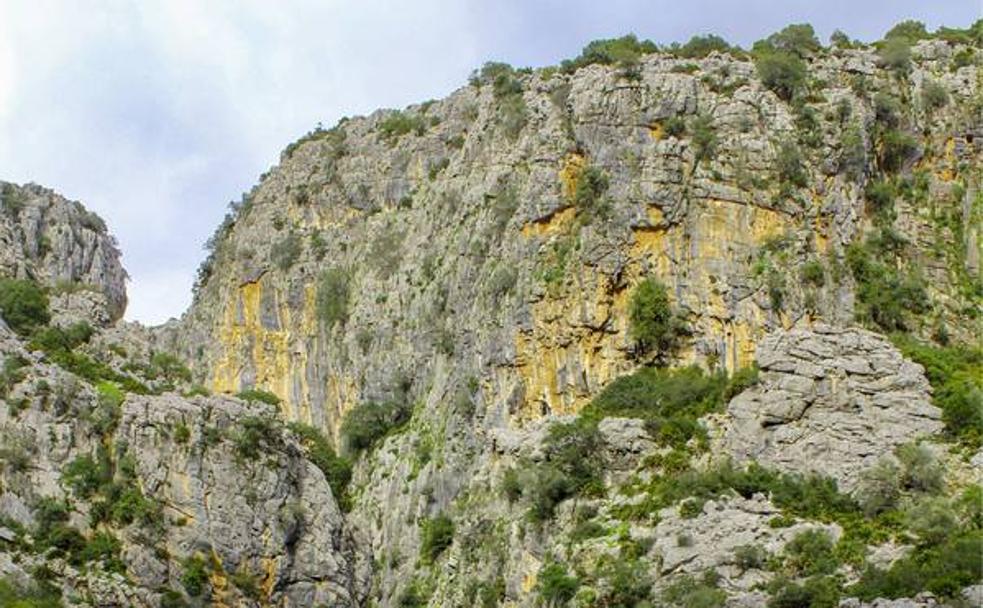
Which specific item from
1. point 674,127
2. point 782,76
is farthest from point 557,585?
point 782,76

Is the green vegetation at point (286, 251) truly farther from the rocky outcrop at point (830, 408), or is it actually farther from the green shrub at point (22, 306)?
the rocky outcrop at point (830, 408)

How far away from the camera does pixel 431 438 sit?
91.8 meters

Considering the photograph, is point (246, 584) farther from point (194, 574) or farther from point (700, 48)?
point (700, 48)

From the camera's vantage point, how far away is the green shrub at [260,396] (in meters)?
104

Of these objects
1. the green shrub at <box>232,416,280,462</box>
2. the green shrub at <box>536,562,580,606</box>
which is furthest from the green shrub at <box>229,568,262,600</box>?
the green shrub at <box>536,562,580,606</box>

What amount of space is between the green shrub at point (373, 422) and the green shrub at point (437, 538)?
503 inches

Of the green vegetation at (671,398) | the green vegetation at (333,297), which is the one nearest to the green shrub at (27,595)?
the green vegetation at (671,398)

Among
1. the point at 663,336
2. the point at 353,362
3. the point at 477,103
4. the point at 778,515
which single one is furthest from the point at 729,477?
the point at 477,103

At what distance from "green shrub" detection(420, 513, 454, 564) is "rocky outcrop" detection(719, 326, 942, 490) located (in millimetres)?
16477

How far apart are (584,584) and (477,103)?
46.3 m

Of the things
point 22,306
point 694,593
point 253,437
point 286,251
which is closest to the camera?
point 694,593

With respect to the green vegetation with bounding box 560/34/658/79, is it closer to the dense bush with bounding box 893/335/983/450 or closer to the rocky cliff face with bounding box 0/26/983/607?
the rocky cliff face with bounding box 0/26/983/607

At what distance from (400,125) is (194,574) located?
40.2 meters

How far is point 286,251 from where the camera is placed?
111 m
